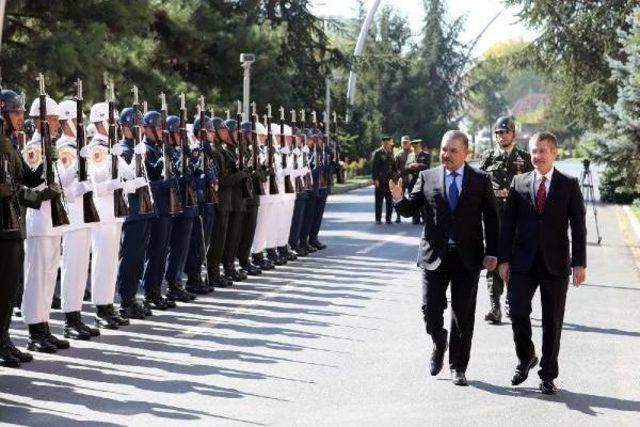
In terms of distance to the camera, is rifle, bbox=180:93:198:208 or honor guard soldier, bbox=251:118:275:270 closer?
rifle, bbox=180:93:198:208

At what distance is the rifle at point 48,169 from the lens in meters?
10.6

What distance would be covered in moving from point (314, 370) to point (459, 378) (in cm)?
118

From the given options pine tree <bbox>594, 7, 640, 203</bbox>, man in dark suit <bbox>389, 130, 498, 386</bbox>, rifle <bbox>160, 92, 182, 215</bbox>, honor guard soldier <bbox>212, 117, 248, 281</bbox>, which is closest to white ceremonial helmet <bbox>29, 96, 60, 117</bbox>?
rifle <bbox>160, 92, 182, 215</bbox>

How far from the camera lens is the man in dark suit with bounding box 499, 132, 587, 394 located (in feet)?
31.4

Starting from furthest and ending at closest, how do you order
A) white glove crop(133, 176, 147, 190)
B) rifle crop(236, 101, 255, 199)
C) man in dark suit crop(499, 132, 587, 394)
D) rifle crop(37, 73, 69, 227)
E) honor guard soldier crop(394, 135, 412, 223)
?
1. honor guard soldier crop(394, 135, 412, 223)
2. rifle crop(236, 101, 255, 199)
3. white glove crop(133, 176, 147, 190)
4. rifle crop(37, 73, 69, 227)
5. man in dark suit crop(499, 132, 587, 394)

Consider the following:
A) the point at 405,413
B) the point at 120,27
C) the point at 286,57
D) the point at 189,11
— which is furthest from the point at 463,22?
the point at 405,413

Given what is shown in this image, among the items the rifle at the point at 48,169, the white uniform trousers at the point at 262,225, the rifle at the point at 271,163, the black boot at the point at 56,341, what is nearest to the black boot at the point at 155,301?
the black boot at the point at 56,341

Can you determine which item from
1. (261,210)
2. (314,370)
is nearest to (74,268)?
(314,370)

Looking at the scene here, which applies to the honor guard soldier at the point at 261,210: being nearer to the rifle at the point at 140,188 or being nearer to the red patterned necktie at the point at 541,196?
the rifle at the point at 140,188

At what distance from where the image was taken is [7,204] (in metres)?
9.91

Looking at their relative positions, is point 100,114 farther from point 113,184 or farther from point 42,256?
point 42,256

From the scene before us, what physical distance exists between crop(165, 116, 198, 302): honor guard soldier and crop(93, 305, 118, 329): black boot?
1904 mm

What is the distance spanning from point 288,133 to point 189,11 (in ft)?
40.3

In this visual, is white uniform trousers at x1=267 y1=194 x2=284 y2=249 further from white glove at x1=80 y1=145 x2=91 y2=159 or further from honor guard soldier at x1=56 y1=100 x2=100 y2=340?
white glove at x1=80 y1=145 x2=91 y2=159
